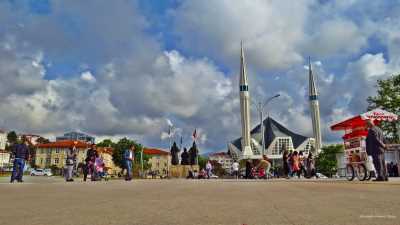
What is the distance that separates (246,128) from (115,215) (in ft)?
356

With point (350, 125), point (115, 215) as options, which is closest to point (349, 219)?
point (115, 215)

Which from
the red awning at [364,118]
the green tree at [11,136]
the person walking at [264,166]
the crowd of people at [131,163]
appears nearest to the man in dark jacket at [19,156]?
the crowd of people at [131,163]

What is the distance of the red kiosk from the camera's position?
1504 centimetres

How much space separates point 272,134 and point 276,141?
4.78 metres

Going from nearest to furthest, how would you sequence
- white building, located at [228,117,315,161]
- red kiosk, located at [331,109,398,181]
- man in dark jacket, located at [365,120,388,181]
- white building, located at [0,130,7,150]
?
man in dark jacket, located at [365,120,388,181] → red kiosk, located at [331,109,398,181] → white building, located at [0,130,7,150] → white building, located at [228,117,315,161]

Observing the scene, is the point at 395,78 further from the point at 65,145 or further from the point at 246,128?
the point at 65,145

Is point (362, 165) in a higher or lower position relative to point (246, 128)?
lower

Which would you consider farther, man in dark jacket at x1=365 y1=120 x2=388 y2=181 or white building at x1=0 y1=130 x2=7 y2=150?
white building at x1=0 y1=130 x2=7 y2=150

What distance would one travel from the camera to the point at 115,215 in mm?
4863

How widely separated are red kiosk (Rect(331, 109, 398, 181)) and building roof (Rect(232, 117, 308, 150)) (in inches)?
5265

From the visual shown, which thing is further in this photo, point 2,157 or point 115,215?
point 2,157

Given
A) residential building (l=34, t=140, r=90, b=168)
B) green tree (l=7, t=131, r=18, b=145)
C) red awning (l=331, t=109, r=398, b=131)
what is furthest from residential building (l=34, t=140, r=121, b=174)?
red awning (l=331, t=109, r=398, b=131)

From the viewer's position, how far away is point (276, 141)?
14938 cm

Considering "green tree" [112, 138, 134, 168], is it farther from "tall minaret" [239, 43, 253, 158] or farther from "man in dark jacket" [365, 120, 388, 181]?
"man in dark jacket" [365, 120, 388, 181]
